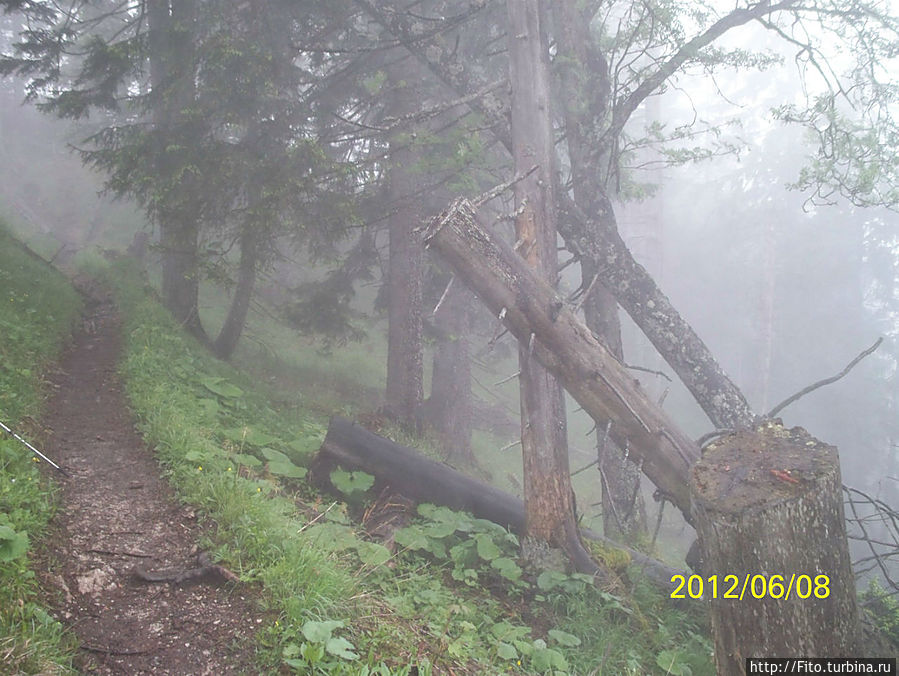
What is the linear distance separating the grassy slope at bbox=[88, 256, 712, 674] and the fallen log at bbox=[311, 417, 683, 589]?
0.40 metres

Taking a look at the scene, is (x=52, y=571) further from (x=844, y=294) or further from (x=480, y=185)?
(x=844, y=294)

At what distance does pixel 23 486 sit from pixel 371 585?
7.89ft

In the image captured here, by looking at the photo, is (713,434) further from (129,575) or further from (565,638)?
(129,575)

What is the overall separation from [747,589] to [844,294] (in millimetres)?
39905

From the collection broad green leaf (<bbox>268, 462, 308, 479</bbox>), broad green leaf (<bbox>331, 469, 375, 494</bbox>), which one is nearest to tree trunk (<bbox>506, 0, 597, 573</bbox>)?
broad green leaf (<bbox>331, 469, 375, 494</bbox>)

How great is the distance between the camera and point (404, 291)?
11.3 m

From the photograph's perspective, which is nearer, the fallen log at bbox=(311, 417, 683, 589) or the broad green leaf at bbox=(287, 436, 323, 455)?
the fallen log at bbox=(311, 417, 683, 589)

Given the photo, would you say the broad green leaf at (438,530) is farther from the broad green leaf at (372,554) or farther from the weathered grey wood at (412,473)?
the weathered grey wood at (412,473)

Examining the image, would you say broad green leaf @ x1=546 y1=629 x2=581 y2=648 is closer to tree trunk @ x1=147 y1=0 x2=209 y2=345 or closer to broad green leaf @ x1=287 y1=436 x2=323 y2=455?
broad green leaf @ x1=287 y1=436 x2=323 y2=455

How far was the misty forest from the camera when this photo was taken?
11.2 ft

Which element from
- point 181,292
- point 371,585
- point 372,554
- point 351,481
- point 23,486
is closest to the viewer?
point 23,486

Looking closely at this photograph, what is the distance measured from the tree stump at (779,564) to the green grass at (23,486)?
3.34 meters

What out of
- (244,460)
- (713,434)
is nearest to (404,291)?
(244,460)

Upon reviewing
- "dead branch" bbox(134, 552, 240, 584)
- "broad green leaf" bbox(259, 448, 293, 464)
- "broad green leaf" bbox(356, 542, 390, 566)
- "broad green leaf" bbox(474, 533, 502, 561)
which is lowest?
"dead branch" bbox(134, 552, 240, 584)
